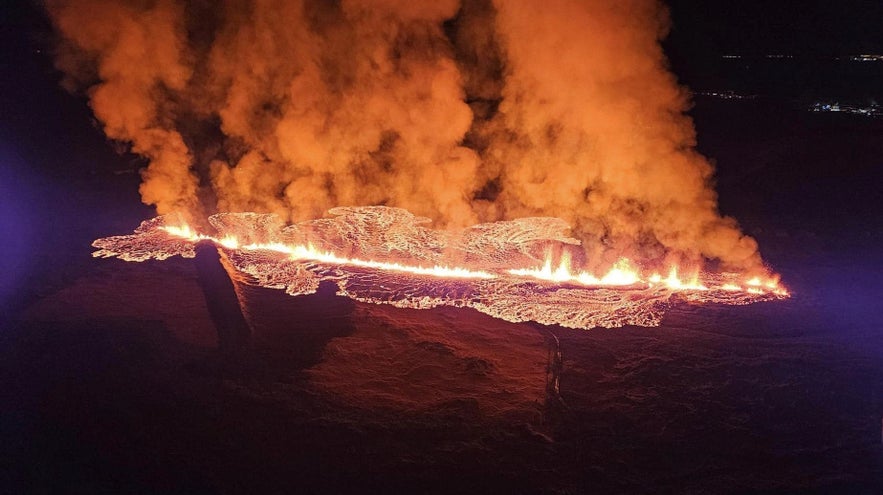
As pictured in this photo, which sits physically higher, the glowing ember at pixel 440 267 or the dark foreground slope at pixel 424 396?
the glowing ember at pixel 440 267

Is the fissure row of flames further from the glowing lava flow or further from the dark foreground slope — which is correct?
the dark foreground slope

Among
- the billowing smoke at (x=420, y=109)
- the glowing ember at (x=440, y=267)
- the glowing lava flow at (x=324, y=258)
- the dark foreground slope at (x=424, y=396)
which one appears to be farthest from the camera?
the glowing lava flow at (x=324, y=258)

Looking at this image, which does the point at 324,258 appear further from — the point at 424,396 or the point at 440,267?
the point at 424,396

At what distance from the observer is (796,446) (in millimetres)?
4270

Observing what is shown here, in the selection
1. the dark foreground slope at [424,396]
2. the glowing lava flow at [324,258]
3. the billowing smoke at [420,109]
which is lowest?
the dark foreground slope at [424,396]

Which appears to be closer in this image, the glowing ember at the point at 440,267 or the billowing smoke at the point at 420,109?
the glowing ember at the point at 440,267

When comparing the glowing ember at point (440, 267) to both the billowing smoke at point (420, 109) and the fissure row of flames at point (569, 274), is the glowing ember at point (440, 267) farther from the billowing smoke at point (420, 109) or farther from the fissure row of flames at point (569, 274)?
the billowing smoke at point (420, 109)

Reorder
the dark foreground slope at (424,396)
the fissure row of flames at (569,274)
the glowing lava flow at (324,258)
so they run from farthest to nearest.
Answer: the glowing lava flow at (324,258), the fissure row of flames at (569,274), the dark foreground slope at (424,396)

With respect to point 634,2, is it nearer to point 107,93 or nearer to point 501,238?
point 501,238

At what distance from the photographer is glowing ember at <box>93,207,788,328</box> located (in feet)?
24.0

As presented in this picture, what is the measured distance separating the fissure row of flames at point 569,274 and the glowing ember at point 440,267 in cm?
2

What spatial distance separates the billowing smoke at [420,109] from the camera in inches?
329

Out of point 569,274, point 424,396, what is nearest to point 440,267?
point 569,274

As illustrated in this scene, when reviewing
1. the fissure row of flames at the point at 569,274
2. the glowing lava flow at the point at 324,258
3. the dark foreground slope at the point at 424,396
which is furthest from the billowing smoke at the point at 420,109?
the dark foreground slope at the point at 424,396
